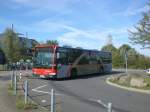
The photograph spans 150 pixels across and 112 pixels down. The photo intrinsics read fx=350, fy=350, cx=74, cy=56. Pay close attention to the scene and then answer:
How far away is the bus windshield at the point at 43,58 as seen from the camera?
3155 centimetres

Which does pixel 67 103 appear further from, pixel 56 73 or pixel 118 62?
pixel 118 62

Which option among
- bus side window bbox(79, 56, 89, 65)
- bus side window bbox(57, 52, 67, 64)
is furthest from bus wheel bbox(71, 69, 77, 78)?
bus side window bbox(57, 52, 67, 64)

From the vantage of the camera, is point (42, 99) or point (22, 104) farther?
point (42, 99)

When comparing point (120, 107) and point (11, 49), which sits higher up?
point (11, 49)

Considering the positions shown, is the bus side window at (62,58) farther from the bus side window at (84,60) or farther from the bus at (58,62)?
the bus side window at (84,60)

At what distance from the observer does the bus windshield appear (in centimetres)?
3155

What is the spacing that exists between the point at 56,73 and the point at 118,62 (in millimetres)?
49591

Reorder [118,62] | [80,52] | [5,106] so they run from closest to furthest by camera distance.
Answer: [5,106], [80,52], [118,62]

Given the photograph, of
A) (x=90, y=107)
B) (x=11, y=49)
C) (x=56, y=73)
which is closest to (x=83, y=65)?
(x=56, y=73)

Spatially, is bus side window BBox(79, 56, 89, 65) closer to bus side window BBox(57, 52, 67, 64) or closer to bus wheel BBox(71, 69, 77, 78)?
bus wheel BBox(71, 69, 77, 78)

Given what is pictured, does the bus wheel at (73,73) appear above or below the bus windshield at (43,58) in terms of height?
below

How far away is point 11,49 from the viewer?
140ft

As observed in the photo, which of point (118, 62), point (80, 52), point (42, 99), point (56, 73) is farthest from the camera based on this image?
point (118, 62)

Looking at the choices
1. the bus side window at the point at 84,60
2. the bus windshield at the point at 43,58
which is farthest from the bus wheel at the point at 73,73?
the bus windshield at the point at 43,58
